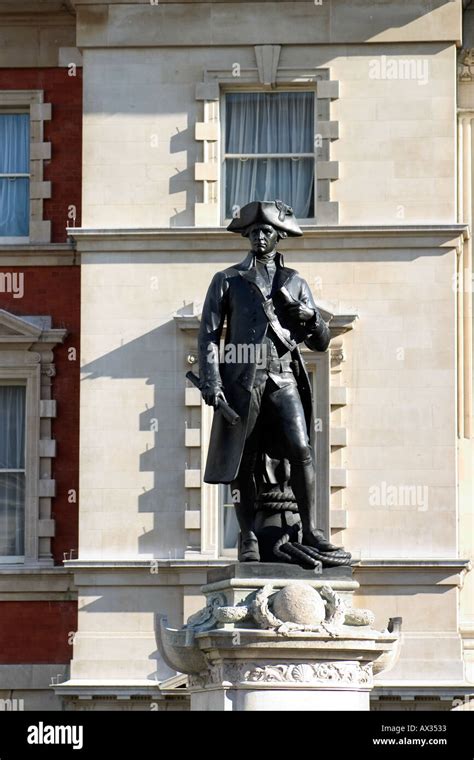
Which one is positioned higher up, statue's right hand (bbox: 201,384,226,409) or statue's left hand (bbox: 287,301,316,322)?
statue's left hand (bbox: 287,301,316,322)

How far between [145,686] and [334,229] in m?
6.48

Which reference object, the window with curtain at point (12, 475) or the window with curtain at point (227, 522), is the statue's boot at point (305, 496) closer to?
the window with curtain at point (227, 522)

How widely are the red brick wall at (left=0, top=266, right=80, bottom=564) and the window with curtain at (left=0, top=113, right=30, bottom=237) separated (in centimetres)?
78

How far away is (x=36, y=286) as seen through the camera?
3081cm

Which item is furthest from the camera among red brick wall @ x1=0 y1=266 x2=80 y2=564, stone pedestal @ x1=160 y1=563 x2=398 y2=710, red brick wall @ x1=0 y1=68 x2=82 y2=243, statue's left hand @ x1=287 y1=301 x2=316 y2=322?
red brick wall @ x1=0 y1=68 x2=82 y2=243

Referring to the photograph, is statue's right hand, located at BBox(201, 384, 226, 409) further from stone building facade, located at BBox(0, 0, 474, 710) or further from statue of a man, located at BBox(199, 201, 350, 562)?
stone building facade, located at BBox(0, 0, 474, 710)

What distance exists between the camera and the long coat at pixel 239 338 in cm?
1839

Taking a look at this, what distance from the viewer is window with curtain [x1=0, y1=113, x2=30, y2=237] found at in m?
31.2

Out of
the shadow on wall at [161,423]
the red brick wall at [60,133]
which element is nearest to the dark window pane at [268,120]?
the red brick wall at [60,133]

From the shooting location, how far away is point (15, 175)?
31.2 m

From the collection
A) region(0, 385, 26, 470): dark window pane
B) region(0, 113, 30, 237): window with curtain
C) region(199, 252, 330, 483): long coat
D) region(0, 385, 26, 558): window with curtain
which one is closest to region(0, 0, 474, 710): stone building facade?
region(0, 385, 26, 558): window with curtain

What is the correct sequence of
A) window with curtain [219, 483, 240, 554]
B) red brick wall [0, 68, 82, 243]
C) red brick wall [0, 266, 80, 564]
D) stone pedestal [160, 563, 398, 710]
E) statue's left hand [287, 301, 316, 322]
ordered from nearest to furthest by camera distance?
1. stone pedestal [160, 563, 398, 710]
2. statue's left hand [287, 301, 316, 322]
3. window with curtain [219, 483, 240, 554]
4. red brick wall [0, 266, 80, 564]
5. red brick wall [0, 68, 82, 243]
